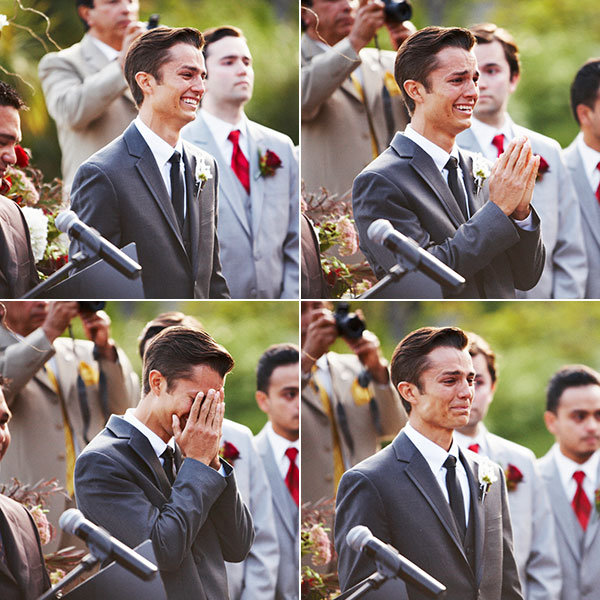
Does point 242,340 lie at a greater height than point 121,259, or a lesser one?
lesser

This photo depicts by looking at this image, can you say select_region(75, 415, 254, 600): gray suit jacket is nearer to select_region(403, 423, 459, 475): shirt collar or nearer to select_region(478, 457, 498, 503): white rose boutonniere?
select_region(403, 423, 459, 475): shirt collar

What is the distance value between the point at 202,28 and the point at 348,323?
5.02 feet

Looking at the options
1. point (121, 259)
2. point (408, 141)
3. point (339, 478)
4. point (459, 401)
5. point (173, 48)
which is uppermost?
point (173, 48)

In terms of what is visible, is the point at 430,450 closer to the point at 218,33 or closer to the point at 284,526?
the point at 284,526

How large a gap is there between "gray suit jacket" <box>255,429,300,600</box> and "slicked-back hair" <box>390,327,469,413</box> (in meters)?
0.67

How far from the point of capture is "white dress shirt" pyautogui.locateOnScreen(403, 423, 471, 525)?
17.5 feet

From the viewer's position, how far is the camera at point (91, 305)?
540 centimetres

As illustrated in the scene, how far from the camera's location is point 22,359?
17.7ft

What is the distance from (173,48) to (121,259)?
101 centimetres

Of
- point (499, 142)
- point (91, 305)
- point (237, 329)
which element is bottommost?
point (237, 329)

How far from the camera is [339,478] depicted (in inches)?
213

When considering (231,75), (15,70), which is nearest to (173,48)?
(231,75)

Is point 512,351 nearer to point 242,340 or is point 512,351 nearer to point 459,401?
point 459,401

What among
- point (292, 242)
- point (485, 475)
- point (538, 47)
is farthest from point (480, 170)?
point (485, 475)
